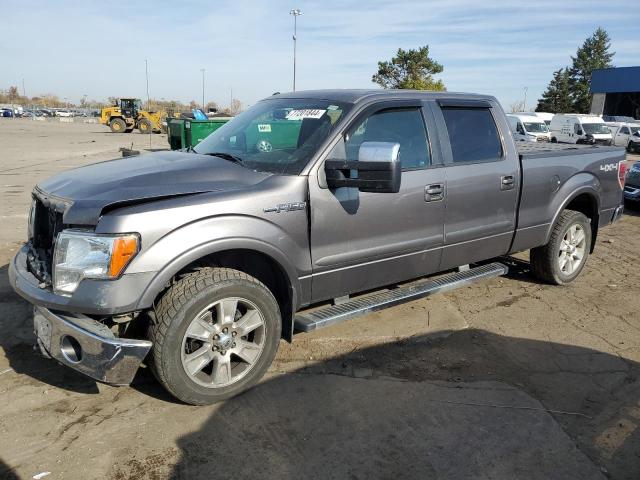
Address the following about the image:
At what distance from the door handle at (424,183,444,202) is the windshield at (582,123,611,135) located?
28.3m

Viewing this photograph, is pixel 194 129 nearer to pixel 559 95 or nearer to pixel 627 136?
pixel 627 136

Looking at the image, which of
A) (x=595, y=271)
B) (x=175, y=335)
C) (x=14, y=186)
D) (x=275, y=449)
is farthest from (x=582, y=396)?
(x=14, y=186)

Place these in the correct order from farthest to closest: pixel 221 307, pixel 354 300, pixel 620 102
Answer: pixel 620 102, pixel 354 300, pixel 221 307

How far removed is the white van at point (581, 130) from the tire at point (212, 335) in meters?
28.2

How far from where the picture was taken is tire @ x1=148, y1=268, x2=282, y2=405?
298 cm

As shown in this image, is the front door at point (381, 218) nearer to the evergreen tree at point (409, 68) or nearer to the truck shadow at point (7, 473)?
the truck shadow at point (7, 473)

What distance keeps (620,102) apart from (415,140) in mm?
59406

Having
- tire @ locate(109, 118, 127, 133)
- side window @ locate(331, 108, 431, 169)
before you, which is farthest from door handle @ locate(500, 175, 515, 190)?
tire @ locate(109, 118, 127, 133)

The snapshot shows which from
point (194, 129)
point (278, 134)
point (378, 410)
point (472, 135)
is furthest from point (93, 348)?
point (194, 129)

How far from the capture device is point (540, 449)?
2.88 meters

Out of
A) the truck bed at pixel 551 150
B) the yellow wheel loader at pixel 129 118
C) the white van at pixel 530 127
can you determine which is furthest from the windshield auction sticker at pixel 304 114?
the yellow wheel loader at pixel 129 118

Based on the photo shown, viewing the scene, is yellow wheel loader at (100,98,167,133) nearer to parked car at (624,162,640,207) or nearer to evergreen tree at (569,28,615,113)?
parked car at (624,162,640,207)

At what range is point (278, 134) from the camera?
4.00 m

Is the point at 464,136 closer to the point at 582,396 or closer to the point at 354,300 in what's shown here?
the point at 354,300
